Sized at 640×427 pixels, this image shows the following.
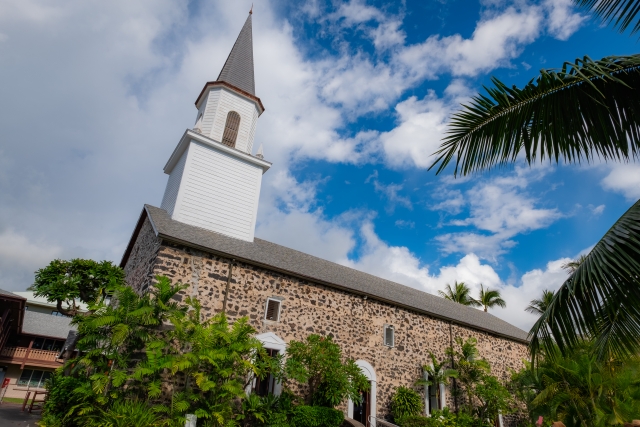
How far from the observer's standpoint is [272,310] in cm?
1466

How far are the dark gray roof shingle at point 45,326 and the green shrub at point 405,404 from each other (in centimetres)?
2567

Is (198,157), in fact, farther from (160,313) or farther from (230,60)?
(160,313)

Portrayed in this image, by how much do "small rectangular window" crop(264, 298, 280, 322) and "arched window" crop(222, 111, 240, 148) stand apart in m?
7.56

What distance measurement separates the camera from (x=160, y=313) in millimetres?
11500

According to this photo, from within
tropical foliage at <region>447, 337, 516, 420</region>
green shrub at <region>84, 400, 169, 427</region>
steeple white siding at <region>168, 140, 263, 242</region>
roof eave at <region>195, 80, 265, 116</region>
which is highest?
roof eave at <region>195, 80, 265, 116</region>

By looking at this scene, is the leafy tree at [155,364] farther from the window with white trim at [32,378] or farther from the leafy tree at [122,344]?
the window with white trim at [32,378]

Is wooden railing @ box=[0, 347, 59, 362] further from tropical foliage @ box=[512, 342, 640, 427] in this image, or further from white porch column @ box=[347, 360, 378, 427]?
tropical foliage @ box=[512, 342, 640, 427]

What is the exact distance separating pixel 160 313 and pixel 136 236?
23.0ft

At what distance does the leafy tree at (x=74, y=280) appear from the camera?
1419cm

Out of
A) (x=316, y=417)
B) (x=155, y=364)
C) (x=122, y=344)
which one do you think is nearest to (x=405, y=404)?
(x=316, y=417)

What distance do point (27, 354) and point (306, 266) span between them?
76.6 ft

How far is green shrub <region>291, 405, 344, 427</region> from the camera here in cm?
1228

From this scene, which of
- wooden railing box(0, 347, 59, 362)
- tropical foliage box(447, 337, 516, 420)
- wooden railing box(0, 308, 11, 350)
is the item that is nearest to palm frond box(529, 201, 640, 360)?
tropical foliage box(447, 337, 516, 420)

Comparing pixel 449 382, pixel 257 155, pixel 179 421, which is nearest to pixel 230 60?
pixel 257 155
